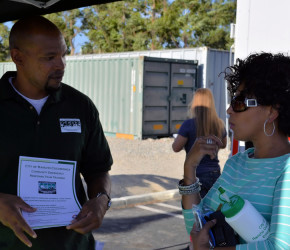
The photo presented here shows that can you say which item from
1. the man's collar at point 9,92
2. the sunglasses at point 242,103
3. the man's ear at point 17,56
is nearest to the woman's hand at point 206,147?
the sunglasses at point 242,103

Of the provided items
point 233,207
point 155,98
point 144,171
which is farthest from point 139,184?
point 233,207

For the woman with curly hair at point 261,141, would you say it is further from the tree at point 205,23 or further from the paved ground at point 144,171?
the tree at point 205,23

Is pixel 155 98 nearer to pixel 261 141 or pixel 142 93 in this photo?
pixel 142 93

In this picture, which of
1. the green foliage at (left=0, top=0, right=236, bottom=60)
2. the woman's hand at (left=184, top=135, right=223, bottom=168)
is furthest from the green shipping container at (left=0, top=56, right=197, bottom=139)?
the green foliage at (left=0, top=0, right=236, bottom=60)

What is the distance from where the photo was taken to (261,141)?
1.99 m

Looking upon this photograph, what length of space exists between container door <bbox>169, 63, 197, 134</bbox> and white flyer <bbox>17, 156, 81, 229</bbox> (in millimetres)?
14113

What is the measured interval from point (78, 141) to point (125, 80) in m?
13.9

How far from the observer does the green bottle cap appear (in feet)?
5.61

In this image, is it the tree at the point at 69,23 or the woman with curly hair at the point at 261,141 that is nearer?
the woman with curly hair at the point at 261,141

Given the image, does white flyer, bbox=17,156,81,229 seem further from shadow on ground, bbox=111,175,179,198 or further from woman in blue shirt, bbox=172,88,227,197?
shadow on ground, bbox=111,175,179,198

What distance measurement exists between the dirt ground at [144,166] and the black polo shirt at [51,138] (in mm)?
5952

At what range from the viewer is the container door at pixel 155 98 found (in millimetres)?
15648

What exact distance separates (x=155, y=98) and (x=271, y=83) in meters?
14.0

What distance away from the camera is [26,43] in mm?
2381
